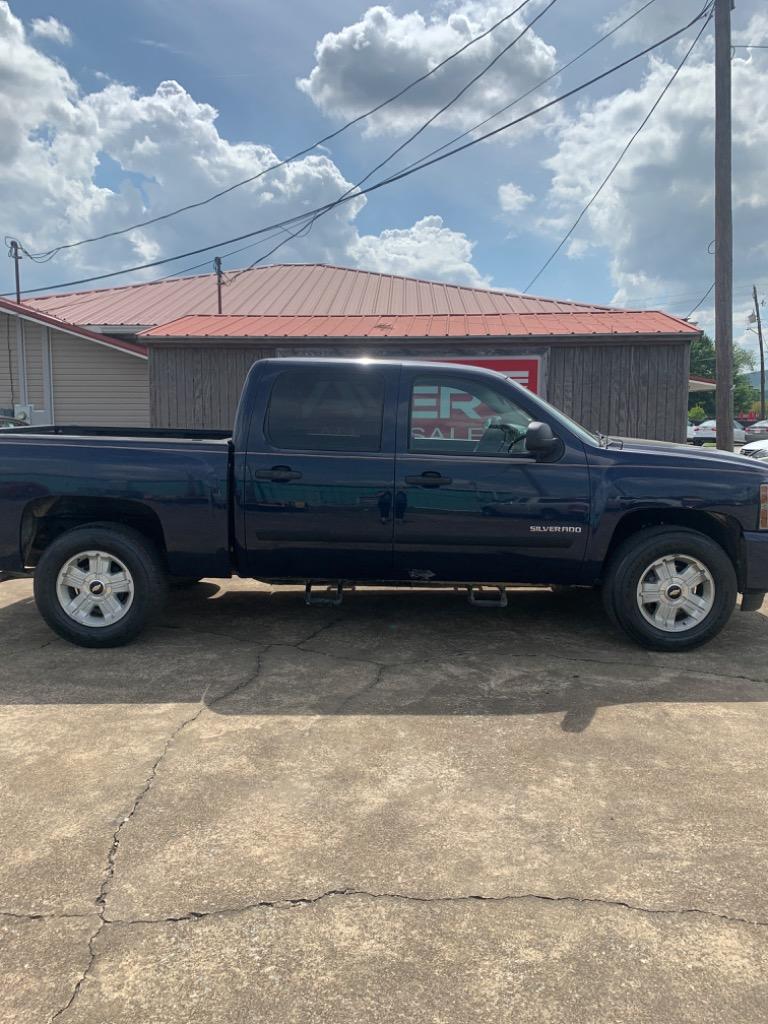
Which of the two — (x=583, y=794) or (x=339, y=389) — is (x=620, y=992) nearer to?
(x=583, y=794)

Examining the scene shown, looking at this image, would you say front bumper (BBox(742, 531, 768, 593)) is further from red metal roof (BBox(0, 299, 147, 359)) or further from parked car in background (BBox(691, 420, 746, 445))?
parked car in background (BBox(691, 420, 746, 445))

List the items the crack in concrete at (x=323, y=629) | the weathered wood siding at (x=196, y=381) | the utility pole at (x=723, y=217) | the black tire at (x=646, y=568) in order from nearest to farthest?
1. the black tire at (x=646, y=568)
2. the crack in concrete at (x=323, y=629)
3. the utility pole at (x=723, y=217)
4. the weathered wood siding at (x=196, y=381)

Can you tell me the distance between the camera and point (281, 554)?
4805 mm

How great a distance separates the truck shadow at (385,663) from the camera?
398 cm

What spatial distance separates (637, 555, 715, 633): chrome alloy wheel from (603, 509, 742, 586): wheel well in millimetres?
262

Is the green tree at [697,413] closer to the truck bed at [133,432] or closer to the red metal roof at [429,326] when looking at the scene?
the red metal roof at [429,326]

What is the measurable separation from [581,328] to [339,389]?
6643 millimetres

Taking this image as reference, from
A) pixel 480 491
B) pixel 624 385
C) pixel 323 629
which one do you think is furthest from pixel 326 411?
pixel 624 385

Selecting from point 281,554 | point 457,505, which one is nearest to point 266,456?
point 281,554

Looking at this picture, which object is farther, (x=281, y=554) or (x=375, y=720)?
(x=281, y=554)

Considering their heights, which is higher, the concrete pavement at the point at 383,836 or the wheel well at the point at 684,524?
the wheel well at the point at 684,524

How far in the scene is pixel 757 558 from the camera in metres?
4.68

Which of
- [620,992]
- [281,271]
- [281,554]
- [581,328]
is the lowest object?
[620,992]

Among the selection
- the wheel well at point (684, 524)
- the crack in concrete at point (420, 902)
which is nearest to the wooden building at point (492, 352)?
the wheel well at point (684, 524)
